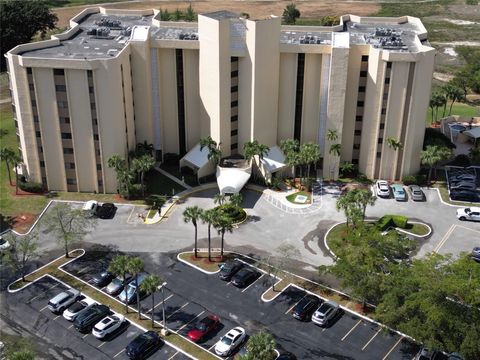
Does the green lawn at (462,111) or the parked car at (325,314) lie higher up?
the green lawn at (462,111)

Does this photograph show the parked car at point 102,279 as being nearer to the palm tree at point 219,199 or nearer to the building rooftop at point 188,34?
the palm tree at point 219,199

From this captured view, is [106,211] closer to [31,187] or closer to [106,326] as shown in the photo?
[31,187]

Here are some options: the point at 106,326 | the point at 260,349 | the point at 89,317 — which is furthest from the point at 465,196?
the point at 89,317

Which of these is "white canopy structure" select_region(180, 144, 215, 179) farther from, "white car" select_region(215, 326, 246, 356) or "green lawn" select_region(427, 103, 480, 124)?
"green lawn" select_region(427, 103, 480, 124)

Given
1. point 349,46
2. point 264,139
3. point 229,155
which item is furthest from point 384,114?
point 229,155

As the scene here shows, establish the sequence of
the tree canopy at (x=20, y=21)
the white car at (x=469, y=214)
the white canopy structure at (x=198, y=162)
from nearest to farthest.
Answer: the white car at (x=469, y=214), the white canopy structure at (x=198, y=162), the tree canopy at (x=20, y=21)

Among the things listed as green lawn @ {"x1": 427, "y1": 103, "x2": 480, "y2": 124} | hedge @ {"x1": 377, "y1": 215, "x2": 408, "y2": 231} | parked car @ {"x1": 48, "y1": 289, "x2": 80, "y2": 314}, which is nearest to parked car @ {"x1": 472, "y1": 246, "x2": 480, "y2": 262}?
hedge @ {"x1": 377, "y1": 215, "x2": 408, "y2": 231}

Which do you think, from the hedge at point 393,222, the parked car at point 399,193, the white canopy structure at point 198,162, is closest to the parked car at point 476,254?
the hedge at point 393,222
